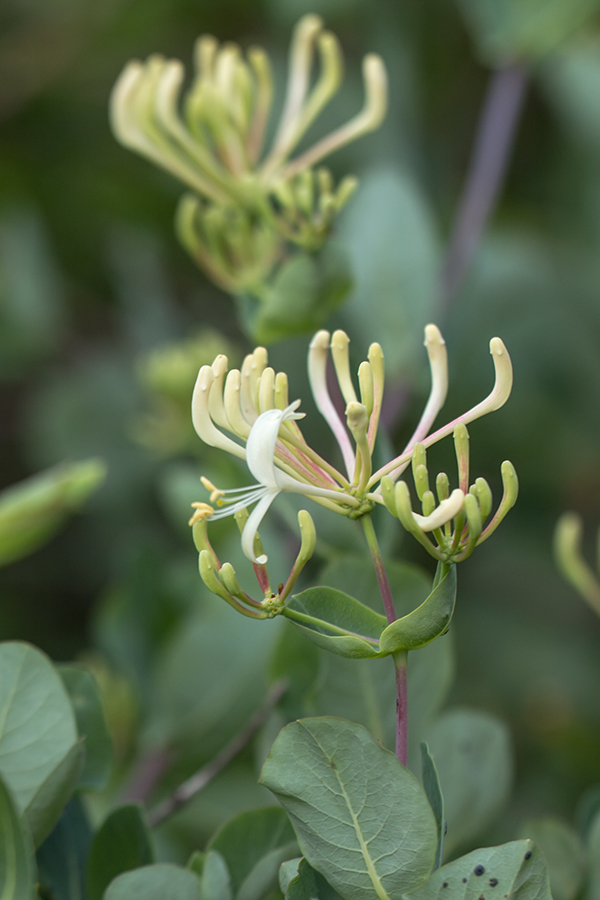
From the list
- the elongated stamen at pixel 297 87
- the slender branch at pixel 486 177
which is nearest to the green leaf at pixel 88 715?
the elongated stamen at pixel 297 87

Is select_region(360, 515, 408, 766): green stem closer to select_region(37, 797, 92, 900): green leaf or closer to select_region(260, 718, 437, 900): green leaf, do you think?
select_region(260, 718, 437, 900): green leaf

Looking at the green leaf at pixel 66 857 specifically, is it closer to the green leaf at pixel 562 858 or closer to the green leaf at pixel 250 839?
the green leaf at pixel 250 839

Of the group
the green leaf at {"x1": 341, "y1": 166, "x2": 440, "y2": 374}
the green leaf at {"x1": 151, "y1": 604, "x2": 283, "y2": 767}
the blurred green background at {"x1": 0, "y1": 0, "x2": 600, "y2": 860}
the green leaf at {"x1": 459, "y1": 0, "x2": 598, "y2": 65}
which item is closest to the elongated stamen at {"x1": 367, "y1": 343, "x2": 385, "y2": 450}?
the green leaf at {"x1": 151, "y1": 604, "x2": 283, "y2": 767}

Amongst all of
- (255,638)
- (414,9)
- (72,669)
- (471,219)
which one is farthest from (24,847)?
(414,9)

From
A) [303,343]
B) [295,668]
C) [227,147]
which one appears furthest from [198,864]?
[303,343]

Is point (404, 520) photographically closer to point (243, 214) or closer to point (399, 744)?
point (399, 744)

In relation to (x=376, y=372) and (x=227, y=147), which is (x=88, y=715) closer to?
(x=376, y=372)
